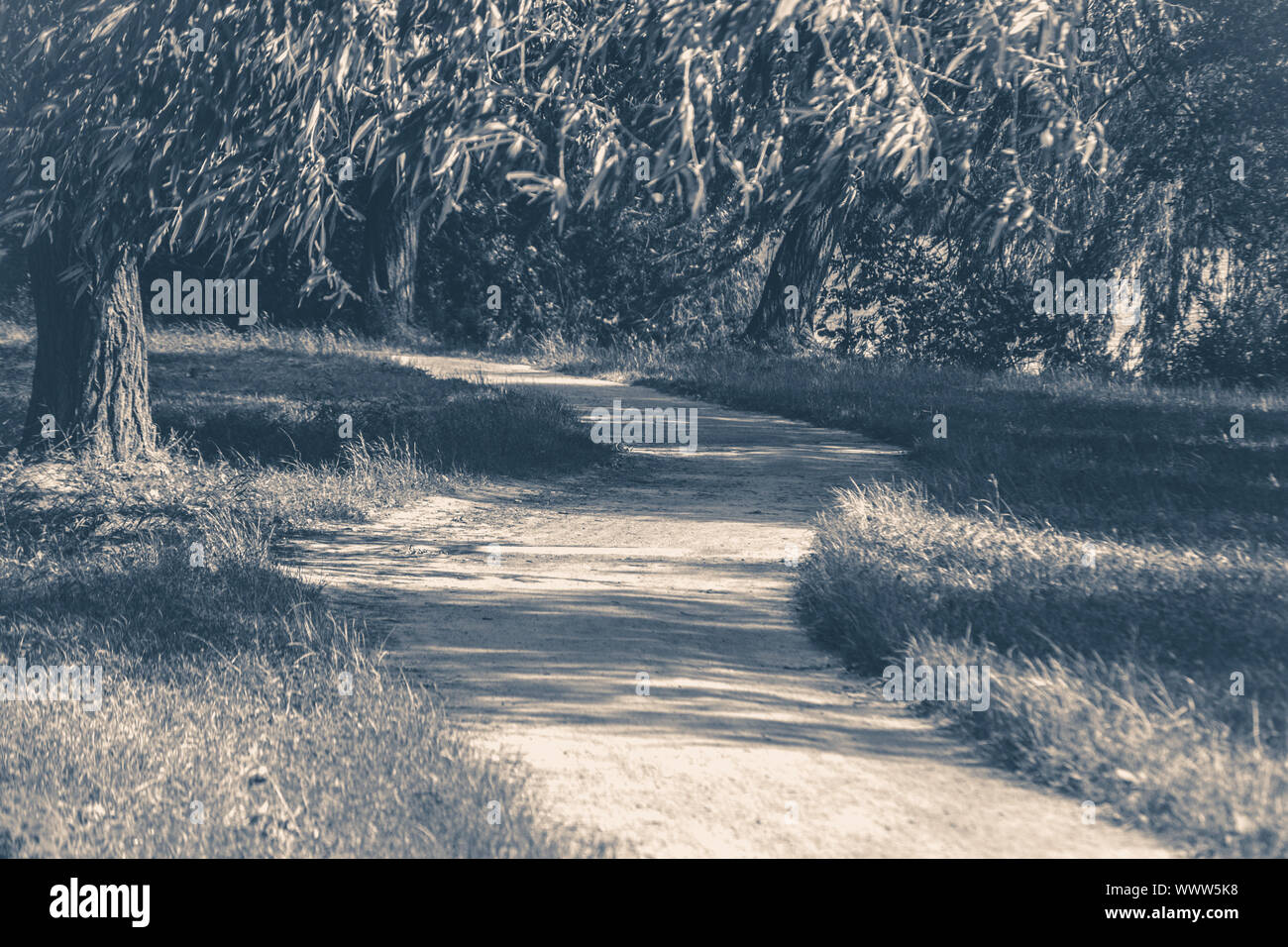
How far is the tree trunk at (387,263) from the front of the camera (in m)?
23.5

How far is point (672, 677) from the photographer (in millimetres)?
6098

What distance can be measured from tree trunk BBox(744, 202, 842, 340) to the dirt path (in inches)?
427

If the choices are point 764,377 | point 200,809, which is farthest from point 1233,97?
point 200,809

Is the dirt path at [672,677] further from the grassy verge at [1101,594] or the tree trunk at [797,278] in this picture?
the tree trunk at [797,278]

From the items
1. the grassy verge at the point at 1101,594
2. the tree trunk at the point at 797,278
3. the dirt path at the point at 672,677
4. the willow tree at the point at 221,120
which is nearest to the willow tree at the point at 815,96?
the willow tree at the point at 221,120

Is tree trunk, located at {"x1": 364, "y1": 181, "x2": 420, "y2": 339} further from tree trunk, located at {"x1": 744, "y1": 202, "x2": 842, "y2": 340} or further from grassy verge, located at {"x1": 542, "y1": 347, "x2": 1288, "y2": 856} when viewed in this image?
grassy verge, located at {"x1": 542, "y1": 347, "x2": 1288, "y2": 856}

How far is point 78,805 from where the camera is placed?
15.7ft

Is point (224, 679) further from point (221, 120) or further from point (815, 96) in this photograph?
point (815, 96)

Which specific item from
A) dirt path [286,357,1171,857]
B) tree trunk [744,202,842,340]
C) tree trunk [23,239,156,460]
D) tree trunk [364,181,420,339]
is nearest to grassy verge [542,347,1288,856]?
dirt path [286,357,1171,857]

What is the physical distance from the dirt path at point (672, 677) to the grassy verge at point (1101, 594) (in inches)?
9.4

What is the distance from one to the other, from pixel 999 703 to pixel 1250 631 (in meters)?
1.57

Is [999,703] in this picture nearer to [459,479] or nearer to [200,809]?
[200,809]

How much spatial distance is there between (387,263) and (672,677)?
18.9 meters

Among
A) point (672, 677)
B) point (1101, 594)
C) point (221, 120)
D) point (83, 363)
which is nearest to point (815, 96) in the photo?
point (672, 677)
